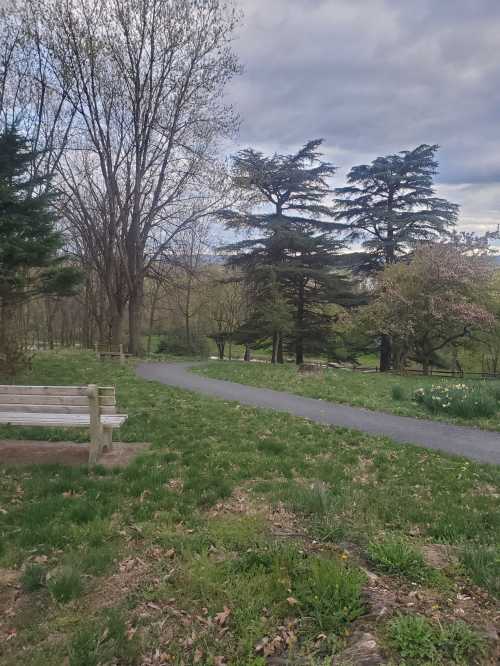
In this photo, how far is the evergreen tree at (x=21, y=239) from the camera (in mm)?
10586

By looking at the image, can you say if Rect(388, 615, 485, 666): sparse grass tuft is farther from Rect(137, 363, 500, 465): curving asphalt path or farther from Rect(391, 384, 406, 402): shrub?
Rect(391, 384, 406, 402): shrub

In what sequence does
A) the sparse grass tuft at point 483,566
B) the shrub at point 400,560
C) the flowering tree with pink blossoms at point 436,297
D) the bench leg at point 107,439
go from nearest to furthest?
the sparse grass tuft at point 483,566
the shrub at point 400,560
the bench leg at point 107,439
the flowering tree with pink blossoms at point 436,297

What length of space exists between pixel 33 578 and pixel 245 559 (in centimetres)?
150

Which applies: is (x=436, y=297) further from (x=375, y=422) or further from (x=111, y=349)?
(x=111, y=349)

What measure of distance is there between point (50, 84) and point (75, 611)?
736 inches

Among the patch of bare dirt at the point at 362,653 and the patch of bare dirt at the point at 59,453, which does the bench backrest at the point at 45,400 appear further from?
the patch of bare dirt at the point at 362,653

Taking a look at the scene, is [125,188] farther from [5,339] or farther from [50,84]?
[5,339]

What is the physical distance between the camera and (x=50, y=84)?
625 inches

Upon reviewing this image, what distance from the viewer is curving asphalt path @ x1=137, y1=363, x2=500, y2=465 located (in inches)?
253

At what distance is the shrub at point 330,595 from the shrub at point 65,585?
1490 millimetres

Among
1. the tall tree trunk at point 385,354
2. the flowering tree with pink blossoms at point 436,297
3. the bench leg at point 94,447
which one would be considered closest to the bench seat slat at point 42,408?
the bench leg at point 94,447

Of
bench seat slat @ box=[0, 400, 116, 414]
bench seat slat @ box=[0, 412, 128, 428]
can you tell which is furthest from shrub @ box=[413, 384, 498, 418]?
bench seat slat @ box=[0, 400, 116, 414]

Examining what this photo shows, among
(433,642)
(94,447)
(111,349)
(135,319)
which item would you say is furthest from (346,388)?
(135,319)

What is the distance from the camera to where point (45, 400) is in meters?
5.21
